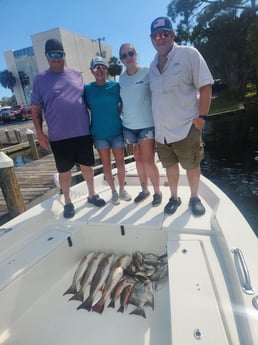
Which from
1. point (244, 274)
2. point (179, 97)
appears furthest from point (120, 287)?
point (179, 97)

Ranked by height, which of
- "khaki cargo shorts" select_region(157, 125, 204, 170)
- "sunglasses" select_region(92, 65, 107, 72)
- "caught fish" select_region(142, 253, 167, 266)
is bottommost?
"caught fish" select_region(142, 253, 167, 266)

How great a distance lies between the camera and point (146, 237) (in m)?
2.11

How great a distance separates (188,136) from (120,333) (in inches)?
61.7

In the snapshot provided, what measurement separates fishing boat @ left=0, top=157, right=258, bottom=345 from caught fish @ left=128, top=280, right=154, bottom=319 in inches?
1.4

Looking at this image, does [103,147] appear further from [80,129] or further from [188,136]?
[188,136]

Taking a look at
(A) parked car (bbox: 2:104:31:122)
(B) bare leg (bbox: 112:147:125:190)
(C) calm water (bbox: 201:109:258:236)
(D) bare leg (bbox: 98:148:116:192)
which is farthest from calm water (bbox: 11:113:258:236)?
(A) parked car (bbox: 2:104:31:122)

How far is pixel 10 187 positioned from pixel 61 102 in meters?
2.09

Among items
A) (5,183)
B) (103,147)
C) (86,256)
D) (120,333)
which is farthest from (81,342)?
(5,183)

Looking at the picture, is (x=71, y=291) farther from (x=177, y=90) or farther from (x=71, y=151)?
(x=177, y=90)

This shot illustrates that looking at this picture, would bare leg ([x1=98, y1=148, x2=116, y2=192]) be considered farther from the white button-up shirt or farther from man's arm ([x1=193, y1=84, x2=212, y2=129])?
man's arm ([x1=193, y1=84, x2=212, y2=129])

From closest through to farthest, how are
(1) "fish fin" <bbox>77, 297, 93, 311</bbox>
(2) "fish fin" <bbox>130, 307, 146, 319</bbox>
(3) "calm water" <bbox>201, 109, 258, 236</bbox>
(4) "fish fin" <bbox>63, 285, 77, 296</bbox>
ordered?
(2) "fish fin" <bbox>130, 307, 146, 319</bbox>
(1) "fish fin" <bbox>77, 297, 93, 311</bbox>
(4) "fish fin" <bbox>63, 285, 77, 296</bbox>
(3) "calm water" <bbox>201, 109, 258, 236</bbox>

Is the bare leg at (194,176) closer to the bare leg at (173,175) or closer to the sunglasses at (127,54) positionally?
the bare leg at (173,175)

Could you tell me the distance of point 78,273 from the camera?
6.47 ft

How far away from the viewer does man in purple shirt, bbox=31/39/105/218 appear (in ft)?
7.39
